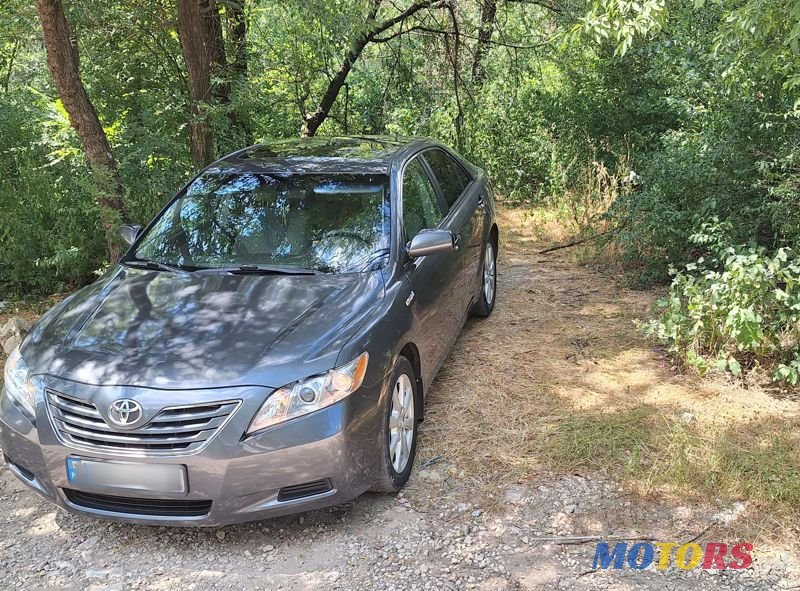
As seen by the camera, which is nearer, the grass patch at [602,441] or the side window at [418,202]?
the grass patch at [602,441]

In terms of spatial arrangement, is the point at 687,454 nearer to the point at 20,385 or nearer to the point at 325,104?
the point at 20,385

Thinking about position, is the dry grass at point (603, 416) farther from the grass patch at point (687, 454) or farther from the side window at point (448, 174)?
the side window at point (448, 174)

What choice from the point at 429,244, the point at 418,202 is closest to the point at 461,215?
the point at 418,202

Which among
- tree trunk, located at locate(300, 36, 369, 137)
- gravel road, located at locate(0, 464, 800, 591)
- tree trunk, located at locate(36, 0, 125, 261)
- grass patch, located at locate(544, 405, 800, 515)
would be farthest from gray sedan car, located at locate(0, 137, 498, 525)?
tree trunk, located at locate(300, 36, 369, 137)

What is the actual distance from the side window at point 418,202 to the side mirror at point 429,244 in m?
0.21

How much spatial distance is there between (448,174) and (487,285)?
41.5 inches

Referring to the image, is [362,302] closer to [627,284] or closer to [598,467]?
[598,467]

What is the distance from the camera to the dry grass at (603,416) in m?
3.51

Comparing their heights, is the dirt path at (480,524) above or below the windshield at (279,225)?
below

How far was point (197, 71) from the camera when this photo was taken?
6.86 metres

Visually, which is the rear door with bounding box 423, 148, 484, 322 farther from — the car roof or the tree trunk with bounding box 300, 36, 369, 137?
the tree trunk with bounding box 300, 36, 369, 137

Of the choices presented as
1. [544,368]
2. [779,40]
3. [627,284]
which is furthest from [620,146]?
[544,368]

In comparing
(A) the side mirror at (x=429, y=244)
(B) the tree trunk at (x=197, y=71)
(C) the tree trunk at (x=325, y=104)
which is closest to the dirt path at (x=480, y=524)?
(A) the side mirror at (x=429, y=244)

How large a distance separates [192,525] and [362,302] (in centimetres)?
123
